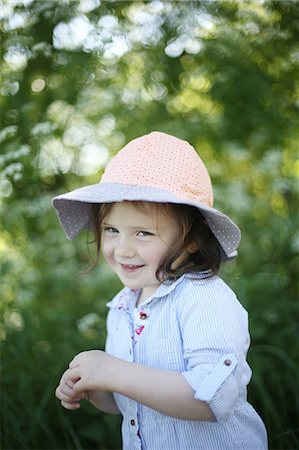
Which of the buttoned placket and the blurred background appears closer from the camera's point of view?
the buttoned placket

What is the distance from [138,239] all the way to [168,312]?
0.72 feet

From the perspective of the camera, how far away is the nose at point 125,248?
1758 mm

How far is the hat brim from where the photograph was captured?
5.50ft

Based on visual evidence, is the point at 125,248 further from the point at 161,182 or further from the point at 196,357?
the point at 196,357

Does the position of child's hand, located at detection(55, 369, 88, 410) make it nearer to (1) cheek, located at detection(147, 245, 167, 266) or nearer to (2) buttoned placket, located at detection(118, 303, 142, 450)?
(2) buttoned placket, located at detection(118, 303, 142, 450)

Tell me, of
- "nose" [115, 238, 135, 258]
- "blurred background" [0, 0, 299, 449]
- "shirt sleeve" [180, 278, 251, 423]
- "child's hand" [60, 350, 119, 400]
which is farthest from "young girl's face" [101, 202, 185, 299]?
"blurred background" [0, 0, 299, 449]

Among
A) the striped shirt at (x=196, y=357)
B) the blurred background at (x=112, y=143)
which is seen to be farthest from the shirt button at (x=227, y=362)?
the blurred background at (x=112, y=143)

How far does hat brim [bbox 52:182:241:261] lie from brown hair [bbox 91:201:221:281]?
0.14 feet

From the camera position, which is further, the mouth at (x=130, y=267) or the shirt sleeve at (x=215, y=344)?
the mouth at (x=130, y=267)

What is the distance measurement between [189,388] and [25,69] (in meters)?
1.95

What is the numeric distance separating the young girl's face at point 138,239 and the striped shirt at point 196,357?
0.07 meters

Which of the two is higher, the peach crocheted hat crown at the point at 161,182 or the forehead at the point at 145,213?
the peach crocheted hat crown at the point at 161,182

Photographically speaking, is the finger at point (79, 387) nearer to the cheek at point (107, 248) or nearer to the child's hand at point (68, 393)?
the child's hand at point (68, 393)

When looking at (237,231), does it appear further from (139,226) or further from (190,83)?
(190,83)
